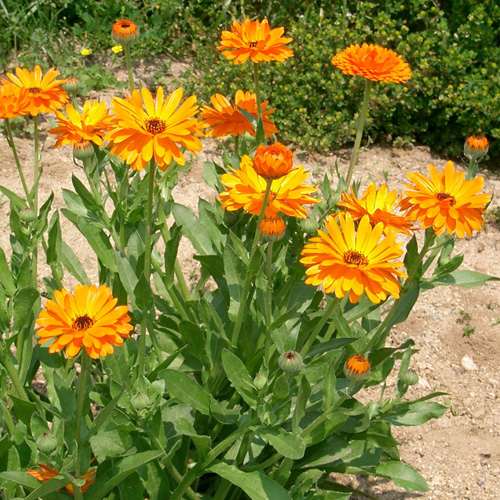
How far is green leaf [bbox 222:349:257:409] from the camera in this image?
192cm

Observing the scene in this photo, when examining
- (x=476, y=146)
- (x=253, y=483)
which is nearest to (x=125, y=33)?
(x=476, y=146)

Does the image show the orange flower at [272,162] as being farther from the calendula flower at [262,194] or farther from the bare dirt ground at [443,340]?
the bare dirt ground at [443,340]

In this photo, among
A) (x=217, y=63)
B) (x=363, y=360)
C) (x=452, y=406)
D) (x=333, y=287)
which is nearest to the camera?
(x=333, y=287)

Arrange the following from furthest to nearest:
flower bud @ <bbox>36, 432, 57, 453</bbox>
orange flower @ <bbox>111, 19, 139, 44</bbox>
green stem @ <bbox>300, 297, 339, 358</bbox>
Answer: orange flower @ <bbox>111, 19, 139, 44</bbox>
green stem @ <bbox>300, 297, 339, 358</bbox>
flower bud @ <bbox>36, 432, 57, 453</bbox>

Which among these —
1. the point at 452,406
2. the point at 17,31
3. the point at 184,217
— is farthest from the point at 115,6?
the point at 452,406

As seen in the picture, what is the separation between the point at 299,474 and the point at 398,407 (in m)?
0.38

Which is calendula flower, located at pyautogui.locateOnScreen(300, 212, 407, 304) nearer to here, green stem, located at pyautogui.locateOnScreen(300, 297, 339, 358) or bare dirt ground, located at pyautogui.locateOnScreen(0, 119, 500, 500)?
green stem, located at pyautogui.locateOnScreen(300, 297, 339, 358)

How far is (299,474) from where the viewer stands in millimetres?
2291

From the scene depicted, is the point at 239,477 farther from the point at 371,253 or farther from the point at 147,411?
the point at 371,253

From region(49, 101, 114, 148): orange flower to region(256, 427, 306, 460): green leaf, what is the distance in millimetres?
1027

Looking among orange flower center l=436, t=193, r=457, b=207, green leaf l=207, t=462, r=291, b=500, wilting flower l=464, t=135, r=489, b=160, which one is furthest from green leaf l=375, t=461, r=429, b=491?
wilting flower l=464, t=135, r=489, b=160

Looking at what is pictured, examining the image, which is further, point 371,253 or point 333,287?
point 371,253

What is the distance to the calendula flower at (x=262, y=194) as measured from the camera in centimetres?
196

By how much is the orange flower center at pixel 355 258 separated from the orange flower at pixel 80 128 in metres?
0.86
